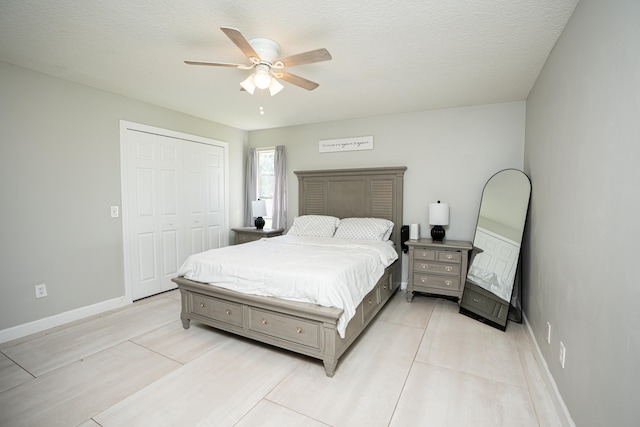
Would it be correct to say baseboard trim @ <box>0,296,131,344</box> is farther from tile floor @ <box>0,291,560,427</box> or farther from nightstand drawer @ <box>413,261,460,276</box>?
nightstand drawer @ <box>413,261,460,276</box>

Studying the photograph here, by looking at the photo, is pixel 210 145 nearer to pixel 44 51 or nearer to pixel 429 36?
pixel 44 51

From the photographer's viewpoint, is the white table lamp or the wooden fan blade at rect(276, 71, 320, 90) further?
the white table lamp

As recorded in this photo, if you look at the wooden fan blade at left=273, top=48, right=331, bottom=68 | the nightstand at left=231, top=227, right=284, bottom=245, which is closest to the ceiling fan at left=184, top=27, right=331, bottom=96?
the wooden fan blade at left=273, top=48, right=331, bottom=68

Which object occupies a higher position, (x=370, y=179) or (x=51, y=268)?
(x=370, y=179)

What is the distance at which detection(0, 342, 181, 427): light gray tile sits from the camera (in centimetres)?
176

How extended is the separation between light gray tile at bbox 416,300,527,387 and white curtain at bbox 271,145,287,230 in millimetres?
2830

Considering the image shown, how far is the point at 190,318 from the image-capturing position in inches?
115

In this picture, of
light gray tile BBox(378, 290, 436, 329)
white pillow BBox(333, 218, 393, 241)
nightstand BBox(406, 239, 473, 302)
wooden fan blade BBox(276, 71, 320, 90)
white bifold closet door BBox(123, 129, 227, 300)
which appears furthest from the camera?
white pillow BBox(333, 218, 393, 241)

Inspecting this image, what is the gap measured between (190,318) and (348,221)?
7.50 feet

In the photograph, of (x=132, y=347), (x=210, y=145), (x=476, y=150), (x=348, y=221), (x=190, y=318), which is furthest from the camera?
(x=210, y=145)

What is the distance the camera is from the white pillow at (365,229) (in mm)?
3832

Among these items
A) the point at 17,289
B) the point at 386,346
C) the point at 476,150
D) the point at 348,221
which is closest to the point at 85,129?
the point at 17,289

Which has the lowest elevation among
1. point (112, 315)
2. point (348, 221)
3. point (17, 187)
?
point (112, 315)

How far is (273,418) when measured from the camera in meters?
1.74
